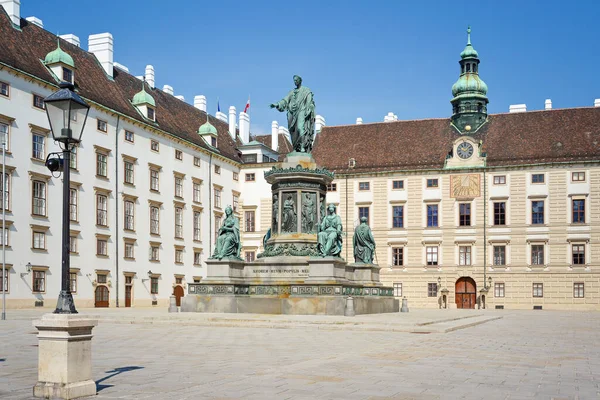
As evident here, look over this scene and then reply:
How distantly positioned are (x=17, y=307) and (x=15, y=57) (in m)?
13.6

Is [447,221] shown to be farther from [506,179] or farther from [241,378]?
[241,378]

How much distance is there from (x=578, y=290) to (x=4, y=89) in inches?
1684

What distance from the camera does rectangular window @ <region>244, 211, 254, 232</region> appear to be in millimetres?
68475

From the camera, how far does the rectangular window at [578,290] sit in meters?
59.9

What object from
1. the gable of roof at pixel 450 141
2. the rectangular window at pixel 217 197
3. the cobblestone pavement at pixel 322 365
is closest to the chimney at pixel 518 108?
the gable of roof at pixel 450 141

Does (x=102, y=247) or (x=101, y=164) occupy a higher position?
(x=101, y=164)

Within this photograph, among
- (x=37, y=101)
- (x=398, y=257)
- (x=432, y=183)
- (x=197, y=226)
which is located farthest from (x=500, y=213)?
(x=37, y=101)

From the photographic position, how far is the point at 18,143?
42188 millimetres

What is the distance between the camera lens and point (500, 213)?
6291cm

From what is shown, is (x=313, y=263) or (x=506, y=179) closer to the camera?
(x=313, y=263)

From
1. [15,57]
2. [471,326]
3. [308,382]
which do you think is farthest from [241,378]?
[15,57]

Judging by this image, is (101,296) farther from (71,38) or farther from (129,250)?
(71,38)

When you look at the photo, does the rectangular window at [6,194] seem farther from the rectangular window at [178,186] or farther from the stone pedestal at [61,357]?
the stone pedestal at [61,357]

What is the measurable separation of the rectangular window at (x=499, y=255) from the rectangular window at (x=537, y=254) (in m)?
2.18
